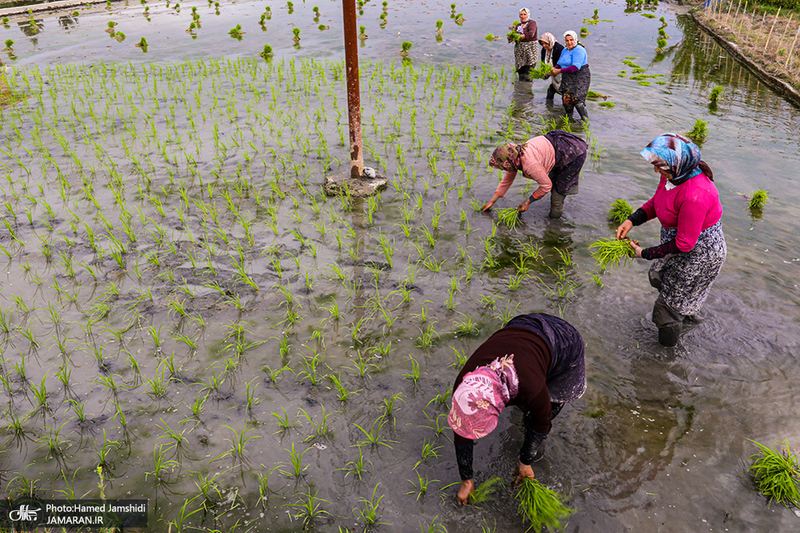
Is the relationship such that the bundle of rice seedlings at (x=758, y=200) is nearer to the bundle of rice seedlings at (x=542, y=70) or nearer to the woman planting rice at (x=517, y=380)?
the woman planting rice at (x=517, y=380)

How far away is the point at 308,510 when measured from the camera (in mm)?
2336

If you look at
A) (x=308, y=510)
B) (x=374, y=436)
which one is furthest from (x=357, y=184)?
(x=308, y=510)

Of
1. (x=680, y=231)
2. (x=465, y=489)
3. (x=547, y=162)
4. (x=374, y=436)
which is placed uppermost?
(x=680, y=231)

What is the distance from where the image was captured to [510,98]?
912cm

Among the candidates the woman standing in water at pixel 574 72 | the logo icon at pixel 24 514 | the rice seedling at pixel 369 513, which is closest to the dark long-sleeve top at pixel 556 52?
the woman standing in water at pixel 574 72

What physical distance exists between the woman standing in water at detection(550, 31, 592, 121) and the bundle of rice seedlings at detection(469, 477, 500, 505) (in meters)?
6.94

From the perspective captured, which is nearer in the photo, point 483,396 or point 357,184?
point 483,396

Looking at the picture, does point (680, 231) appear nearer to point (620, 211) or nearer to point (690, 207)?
point (690, 207)

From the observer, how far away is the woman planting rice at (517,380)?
1.99 meters

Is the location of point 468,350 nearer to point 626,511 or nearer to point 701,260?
point 626,511

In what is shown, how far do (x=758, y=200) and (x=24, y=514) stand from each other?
7.04 metres

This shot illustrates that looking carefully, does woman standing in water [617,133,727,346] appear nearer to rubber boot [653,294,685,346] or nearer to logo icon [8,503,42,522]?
rubber boot [653,294,685,346]

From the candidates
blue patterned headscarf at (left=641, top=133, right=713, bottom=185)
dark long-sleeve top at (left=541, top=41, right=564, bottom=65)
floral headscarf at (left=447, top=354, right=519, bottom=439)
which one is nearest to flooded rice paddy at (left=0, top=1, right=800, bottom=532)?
floral headscarf at (left=447, top=354, right=519, bottom=439)

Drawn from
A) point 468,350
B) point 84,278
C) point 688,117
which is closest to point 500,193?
point 468,350
